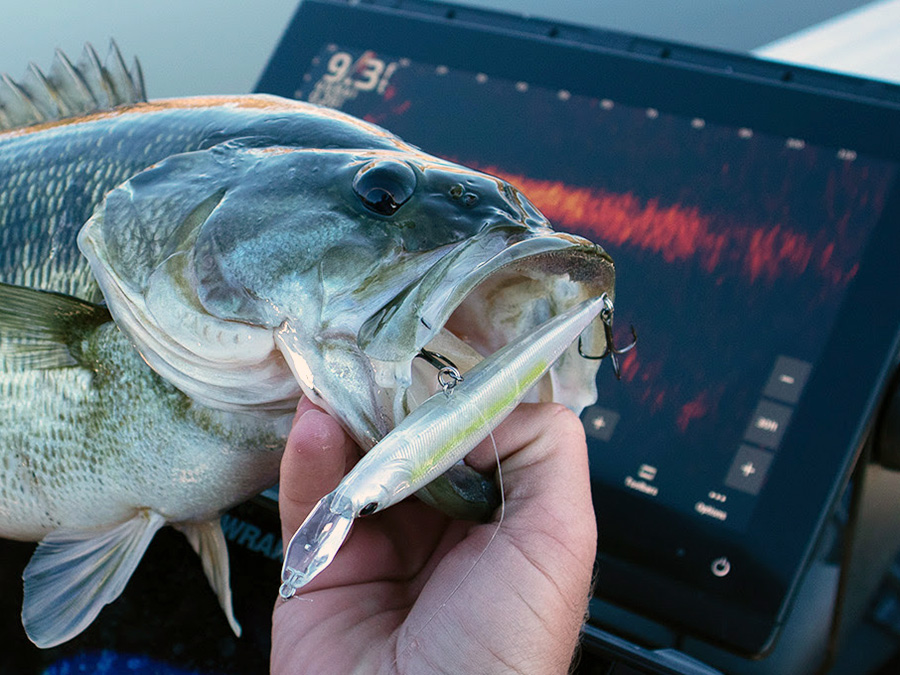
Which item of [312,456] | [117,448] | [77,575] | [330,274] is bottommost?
[77,575]

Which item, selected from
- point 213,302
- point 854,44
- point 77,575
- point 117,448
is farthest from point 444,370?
point 854,44

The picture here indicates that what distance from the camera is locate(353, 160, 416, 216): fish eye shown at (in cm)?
59

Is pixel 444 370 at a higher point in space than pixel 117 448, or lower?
higher

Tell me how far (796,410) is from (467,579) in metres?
0.46

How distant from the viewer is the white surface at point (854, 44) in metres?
1.71

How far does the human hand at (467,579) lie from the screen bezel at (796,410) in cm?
23

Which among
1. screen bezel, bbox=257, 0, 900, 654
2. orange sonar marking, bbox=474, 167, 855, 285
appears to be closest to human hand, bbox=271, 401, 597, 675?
screen bezel, bbox=257, 0, 900, 654

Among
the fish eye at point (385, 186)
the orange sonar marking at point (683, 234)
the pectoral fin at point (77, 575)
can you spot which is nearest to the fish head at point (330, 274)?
the fish eye at point (385, 186)

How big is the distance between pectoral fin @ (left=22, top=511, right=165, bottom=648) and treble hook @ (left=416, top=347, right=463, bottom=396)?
12.7 inches

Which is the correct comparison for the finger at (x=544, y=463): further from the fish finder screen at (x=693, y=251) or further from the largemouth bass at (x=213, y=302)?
the fish finder screen at (x=693, y=251)

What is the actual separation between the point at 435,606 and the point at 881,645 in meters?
0.86

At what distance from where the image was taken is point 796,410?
85 cm

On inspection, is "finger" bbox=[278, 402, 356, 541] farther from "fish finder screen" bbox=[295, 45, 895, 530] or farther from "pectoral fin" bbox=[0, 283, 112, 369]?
"fish finder screen" bbox=[295, 45, 895, 530]

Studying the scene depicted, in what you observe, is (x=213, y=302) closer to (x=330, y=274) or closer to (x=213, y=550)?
(x=330, y=274)
